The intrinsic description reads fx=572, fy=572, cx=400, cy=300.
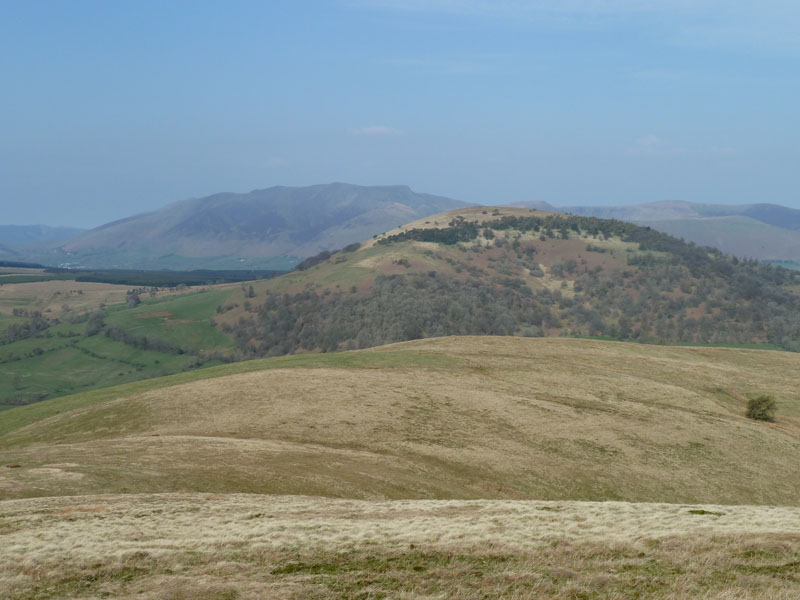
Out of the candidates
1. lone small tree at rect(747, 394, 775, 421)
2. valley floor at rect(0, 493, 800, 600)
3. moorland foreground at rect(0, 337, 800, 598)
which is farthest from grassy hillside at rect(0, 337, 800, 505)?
valley floor at rect(0, 493, 800, 600)

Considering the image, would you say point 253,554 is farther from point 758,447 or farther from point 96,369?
point 96,369

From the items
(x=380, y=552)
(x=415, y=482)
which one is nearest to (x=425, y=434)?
(x=415, y=482)

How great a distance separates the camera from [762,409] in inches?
2287

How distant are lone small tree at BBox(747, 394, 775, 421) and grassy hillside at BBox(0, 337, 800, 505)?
1.53 metres

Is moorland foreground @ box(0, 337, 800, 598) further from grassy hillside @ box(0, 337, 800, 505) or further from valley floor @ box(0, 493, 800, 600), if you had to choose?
grassy hillside @ box(0, 337, 800, 505)

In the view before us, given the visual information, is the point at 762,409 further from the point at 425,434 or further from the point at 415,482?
the point at 415,482

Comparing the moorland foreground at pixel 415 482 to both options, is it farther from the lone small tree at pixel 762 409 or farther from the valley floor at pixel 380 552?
the lone small tree at pixel 762 409

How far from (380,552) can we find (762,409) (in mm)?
54667

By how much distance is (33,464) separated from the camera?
31703 mm

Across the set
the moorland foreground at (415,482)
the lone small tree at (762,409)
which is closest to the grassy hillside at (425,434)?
the moorland foreground at (415,482)

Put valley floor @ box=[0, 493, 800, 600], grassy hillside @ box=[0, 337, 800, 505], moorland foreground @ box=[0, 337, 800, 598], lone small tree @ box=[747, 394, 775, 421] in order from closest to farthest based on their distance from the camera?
valley floor @ box=[0, 493, 800, 600] → moorland foreground @ box=[0, 337, 800, 598] → grassy hillside @ box=[0, 337, 800, 505] → lone small tree @ box=[747, 394, 775, 421]

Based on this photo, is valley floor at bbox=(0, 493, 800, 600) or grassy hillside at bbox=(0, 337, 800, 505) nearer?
valley floor at bbox=(0, 493, 800, 600)

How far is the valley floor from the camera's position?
1537cm

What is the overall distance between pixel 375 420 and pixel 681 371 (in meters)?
45.6
